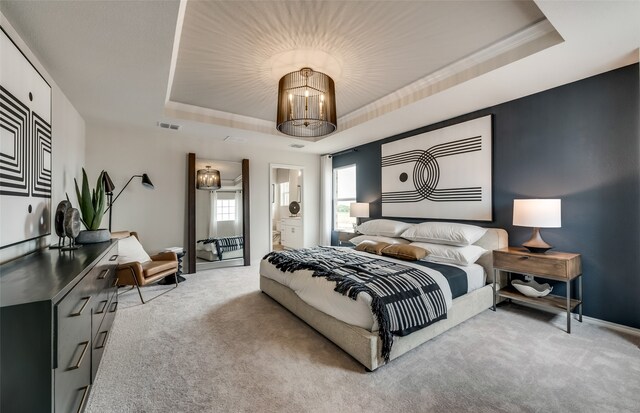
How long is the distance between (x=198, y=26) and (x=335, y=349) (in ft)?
9.58

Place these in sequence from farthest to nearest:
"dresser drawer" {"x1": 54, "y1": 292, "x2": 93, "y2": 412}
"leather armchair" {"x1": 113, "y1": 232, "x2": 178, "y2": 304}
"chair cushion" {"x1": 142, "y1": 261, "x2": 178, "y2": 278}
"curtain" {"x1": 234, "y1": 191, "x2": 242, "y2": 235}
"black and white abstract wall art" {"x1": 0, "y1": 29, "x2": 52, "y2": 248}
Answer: "curtain" {"x1": 234, "y1": 191, "x2": 242, "y2": 235} → "chair cushion" {"x1": 142, "y1": 261, "x2": 178, "y2": 278} → "leather armchair" {"x1": 113, "y1": 232, "x2": 178, "y2": 304} → "black and white abstract wall art" {"x1": 0, "y1": 29, "x2": 52, "y2": 248} → "dresser drawer" {"x1": 54, "y1": 292, "x2": 93, "y2": 412}

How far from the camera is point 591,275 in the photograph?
2715 millimetres

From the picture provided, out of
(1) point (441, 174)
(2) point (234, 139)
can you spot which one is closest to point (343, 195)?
(1) point (441, 174)

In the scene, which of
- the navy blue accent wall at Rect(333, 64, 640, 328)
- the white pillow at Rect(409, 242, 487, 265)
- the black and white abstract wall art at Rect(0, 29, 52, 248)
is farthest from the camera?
the white pillow at Rect(409, 242, 487, 265)

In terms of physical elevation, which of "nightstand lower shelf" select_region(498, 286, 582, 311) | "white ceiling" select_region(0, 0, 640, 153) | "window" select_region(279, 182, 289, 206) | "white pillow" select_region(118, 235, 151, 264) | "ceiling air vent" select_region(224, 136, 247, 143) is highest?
"white ceiling" select_region(0, 0, 640, 153)

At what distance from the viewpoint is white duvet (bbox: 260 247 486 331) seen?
2.02m

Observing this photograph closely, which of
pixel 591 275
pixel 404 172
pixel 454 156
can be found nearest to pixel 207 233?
pixel 404 172

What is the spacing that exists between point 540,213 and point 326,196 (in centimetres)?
416

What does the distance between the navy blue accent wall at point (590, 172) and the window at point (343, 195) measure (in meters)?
3.04

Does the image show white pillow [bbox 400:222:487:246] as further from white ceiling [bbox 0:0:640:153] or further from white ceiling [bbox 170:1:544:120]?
white ceiling [bbox 170:1:544:120]

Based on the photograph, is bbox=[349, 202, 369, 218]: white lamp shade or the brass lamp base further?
bbox=[349, 202, 369, 218]: white lamp shade

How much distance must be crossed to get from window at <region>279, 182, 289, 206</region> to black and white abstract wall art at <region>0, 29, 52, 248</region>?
17.8 feet

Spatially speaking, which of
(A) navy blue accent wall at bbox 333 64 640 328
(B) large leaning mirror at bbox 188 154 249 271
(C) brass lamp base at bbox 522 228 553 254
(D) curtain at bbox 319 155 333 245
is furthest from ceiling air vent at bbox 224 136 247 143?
(C) brass lamp base at bbox 522 228 553 254

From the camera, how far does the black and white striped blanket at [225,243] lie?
4.98 m
